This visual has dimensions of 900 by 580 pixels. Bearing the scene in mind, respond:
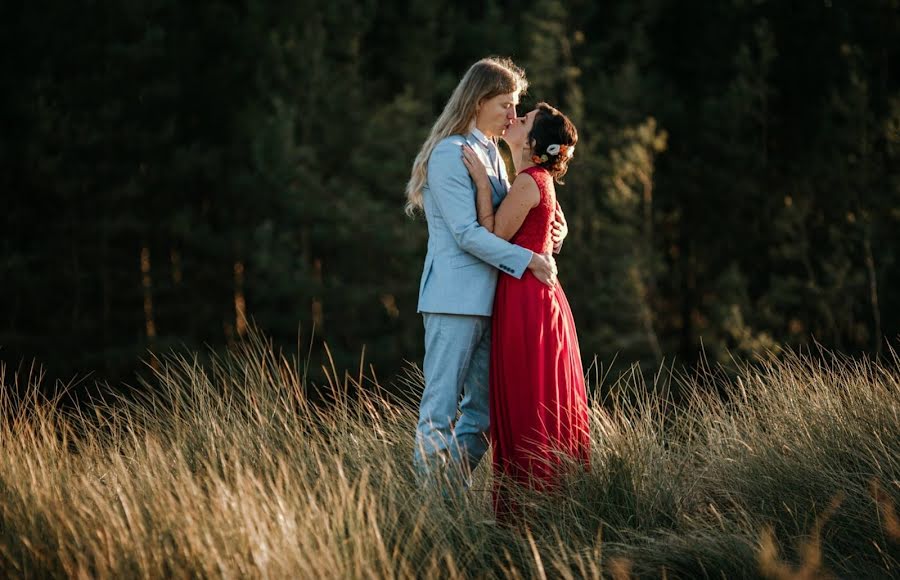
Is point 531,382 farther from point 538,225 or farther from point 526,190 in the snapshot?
point 526,190

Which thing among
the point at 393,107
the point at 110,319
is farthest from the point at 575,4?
the point at 110,319

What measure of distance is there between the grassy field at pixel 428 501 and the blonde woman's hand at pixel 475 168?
1148 millimetres

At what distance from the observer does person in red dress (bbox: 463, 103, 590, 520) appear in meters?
4.31

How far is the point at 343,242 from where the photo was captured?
1941cm

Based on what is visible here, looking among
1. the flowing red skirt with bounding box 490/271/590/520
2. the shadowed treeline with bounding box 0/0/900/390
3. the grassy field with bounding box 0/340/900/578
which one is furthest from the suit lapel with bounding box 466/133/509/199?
the shadowed treeline with bounding box 0/0/900/390

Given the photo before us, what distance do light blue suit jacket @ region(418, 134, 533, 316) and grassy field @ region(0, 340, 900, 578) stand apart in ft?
2.31

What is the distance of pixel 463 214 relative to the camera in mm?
4277

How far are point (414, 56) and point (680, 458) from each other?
1663 cm

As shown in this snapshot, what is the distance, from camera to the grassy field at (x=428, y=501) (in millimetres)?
3219

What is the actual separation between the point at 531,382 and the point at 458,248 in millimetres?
610

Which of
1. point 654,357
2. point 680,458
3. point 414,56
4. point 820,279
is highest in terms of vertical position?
point 414,56

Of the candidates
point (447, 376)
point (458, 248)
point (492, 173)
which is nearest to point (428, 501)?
point (447, 376)

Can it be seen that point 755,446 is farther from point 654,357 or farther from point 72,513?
point 654,357

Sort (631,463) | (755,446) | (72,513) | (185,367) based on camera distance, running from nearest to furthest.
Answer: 1. (72,513)
2. (631,463)
3. (755,446)
4. (185,367)
